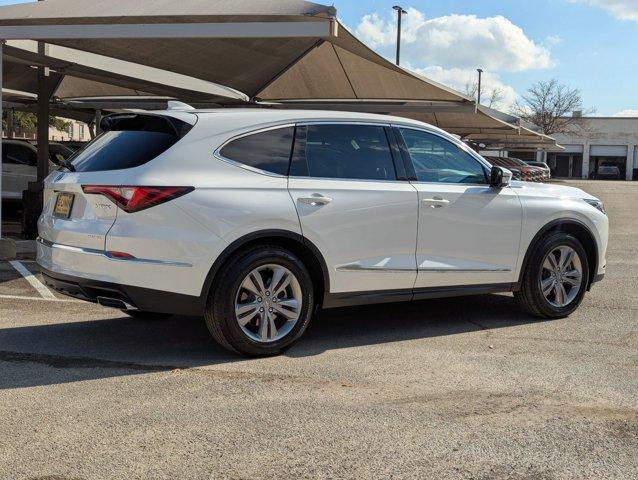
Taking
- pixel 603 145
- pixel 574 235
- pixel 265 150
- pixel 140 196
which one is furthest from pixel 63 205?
pixel 603 145

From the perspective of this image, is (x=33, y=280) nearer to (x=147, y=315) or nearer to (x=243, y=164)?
Result: (x=147, y=315)

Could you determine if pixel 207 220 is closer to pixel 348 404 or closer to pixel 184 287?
pixel 184 287

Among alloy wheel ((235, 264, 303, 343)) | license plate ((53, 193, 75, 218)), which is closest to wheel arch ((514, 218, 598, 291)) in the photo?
alloy wheel ((235, 264, 303, 343))

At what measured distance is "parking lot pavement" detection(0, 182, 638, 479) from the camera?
359 cm

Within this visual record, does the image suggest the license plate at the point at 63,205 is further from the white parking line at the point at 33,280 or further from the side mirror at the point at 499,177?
the side mirror at the point at 499,177

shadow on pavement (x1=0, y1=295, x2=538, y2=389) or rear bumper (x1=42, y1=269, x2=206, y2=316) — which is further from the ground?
rear bumper (x1=42, y1=269, x2=206, y2=316)

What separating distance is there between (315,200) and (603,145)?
80.4m

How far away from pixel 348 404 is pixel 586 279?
11.3 feet

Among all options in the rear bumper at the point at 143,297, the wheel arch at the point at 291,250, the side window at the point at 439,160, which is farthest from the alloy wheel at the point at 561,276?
the rear bumper at the point at 143,297

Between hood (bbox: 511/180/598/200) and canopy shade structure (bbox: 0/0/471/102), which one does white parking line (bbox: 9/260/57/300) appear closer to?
canopy shade structure (bbox: 0/0/471/102)

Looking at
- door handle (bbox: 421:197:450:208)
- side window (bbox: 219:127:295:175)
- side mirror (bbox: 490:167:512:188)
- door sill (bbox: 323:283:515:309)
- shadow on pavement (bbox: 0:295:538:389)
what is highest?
side window (bbox: 219:127:295:175)

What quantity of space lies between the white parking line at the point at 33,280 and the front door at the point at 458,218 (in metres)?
3.82

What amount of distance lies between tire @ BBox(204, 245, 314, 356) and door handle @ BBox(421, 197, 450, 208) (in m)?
1.19

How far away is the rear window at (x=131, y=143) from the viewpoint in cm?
508
